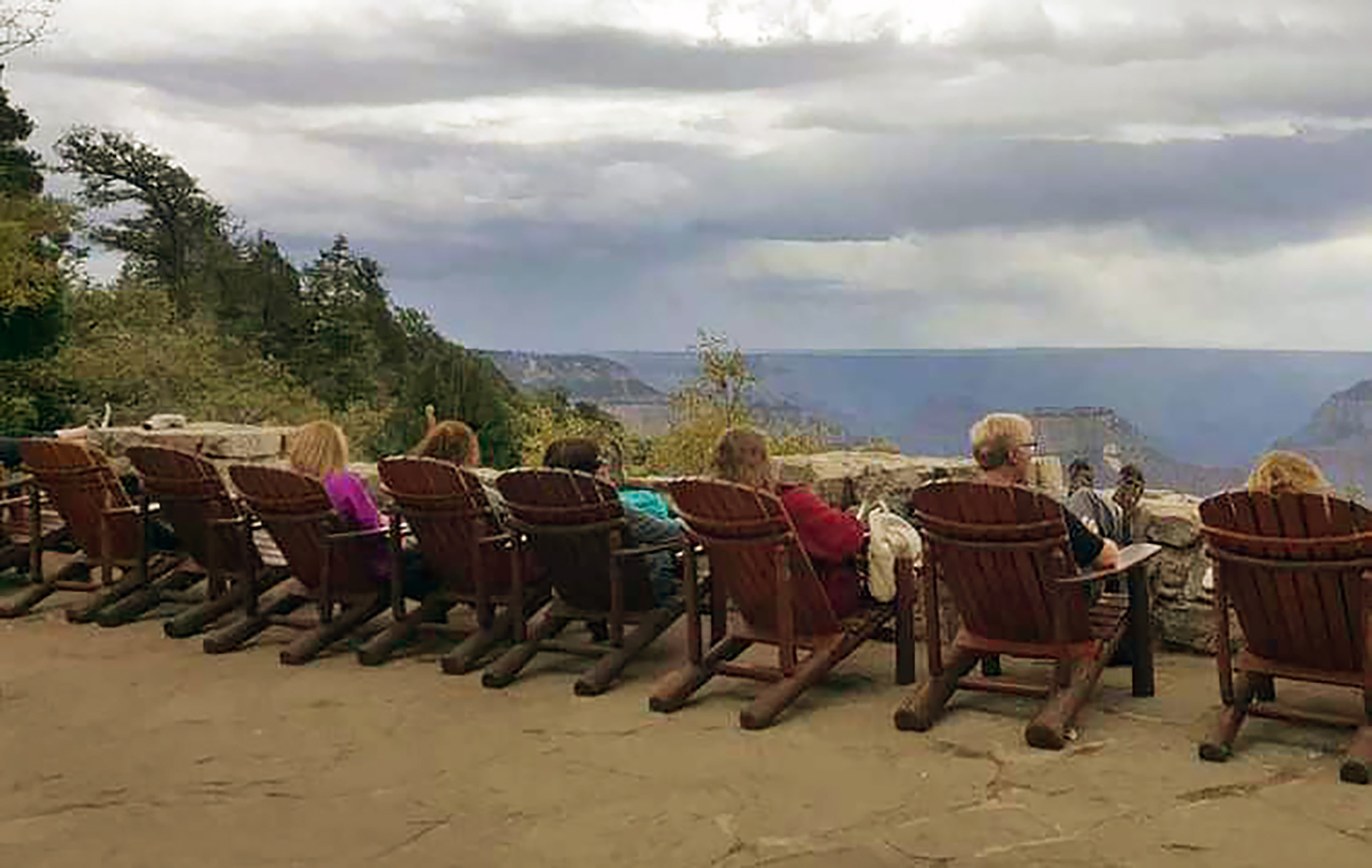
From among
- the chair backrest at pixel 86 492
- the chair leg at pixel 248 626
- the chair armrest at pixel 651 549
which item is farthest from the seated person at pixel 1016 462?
the chair backrest at pixel 86 492

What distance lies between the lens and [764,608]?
5637 mm

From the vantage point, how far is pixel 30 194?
26.2 metres

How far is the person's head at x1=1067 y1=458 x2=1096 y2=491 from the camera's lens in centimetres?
648

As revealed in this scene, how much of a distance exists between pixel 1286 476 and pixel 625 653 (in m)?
2.52

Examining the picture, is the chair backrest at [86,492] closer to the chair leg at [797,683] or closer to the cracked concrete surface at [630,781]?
the cracked concrete surface at [630,781]

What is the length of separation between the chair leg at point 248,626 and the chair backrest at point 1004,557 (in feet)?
10.2

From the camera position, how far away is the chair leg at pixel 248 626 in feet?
22.4

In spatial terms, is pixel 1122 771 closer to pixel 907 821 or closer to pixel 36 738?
pixel 907 821

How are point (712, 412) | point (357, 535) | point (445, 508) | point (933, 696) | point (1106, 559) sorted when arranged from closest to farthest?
point (933, 696)
point (1106, 559)
point (445, 508)
point (357, 535)
point (712, 412)

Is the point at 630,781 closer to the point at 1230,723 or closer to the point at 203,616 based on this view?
the point at 1230,723

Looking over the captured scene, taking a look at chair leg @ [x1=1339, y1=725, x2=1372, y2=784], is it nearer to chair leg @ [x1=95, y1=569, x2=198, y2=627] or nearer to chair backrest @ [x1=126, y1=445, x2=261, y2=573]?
chair backrest @ [x1=126, y1=445, x2=261, y2=573]

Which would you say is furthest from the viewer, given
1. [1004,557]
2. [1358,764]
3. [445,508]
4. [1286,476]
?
[445,508]

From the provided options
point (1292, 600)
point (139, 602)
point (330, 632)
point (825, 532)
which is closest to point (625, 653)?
point (825, 532)

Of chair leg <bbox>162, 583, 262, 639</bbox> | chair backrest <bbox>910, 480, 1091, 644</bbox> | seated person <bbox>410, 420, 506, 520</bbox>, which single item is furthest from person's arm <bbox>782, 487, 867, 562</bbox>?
chair leg <bbox>162, 583, 262, 639</bbox>
